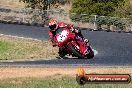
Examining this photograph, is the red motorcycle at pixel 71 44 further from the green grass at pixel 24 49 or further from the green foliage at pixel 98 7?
the green foliage at pixel 98 7

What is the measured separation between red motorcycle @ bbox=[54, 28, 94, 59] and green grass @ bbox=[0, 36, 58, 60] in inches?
253

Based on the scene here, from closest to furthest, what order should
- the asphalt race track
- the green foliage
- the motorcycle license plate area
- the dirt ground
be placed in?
the dirt ground < the motorcycle license plate area < the asphalt race track < the green foliage

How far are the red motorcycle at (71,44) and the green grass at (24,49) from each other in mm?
6419

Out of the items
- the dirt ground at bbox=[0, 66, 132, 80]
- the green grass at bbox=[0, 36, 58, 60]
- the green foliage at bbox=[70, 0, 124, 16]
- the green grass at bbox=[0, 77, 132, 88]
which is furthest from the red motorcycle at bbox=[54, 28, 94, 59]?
the green foliage at bbox=[70, 0, 124, 16]

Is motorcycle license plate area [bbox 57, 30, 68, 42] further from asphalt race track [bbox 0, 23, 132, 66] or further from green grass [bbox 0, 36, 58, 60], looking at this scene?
green grass [bbox 0, 36, 58, 60]

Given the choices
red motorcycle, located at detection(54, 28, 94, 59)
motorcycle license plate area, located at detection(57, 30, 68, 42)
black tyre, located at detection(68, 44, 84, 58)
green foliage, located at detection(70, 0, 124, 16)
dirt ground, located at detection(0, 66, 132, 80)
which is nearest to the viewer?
dirt ground, located at detection(0, 66, 132, 80)

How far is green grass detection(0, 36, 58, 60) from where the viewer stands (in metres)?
27.5

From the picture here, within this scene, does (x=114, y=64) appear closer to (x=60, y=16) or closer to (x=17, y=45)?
(x=17, y=45)

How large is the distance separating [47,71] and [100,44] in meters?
12.3

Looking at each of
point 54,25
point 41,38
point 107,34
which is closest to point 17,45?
point 41,38

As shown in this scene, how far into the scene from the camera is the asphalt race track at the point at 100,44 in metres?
22.5

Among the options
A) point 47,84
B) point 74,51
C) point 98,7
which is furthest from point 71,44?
point 98,7

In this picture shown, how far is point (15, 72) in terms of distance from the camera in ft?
63.9

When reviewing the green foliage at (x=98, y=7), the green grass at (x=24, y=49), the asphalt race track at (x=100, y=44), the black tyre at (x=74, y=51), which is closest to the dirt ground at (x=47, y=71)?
the black tyre at (x=74, y=51)
